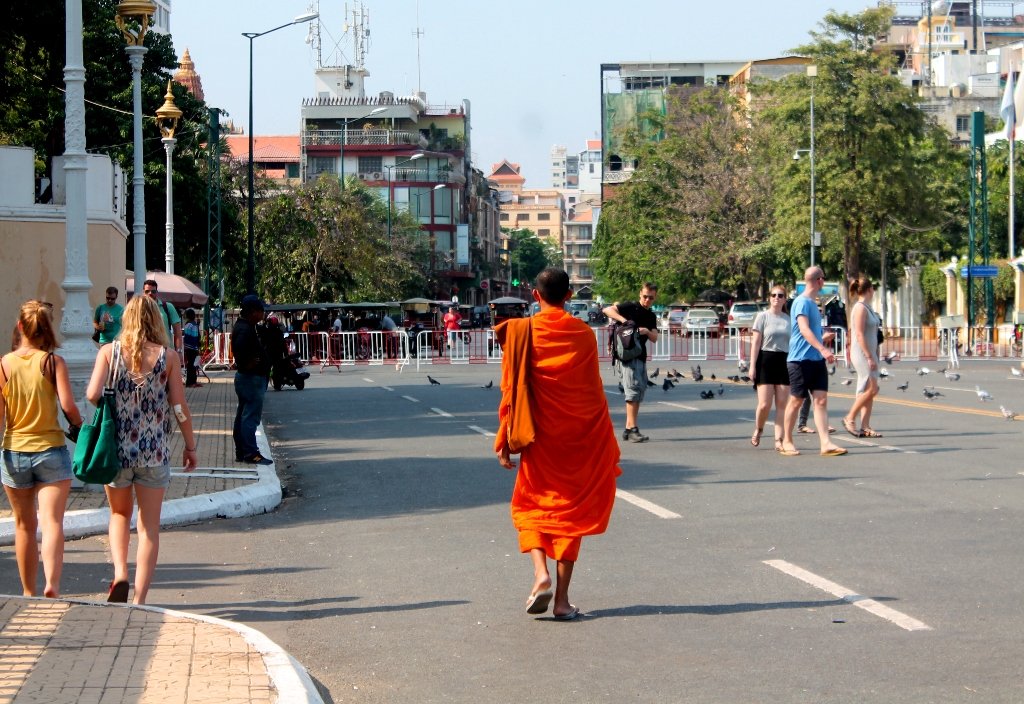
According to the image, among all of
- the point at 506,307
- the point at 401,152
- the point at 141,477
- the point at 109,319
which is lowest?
the point at 141,477

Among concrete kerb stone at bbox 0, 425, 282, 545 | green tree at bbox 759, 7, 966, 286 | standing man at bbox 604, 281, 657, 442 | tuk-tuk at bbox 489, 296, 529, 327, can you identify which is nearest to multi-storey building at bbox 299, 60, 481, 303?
tuk-tuk at bbox 489, 296, 529, 327

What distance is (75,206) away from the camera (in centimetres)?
1328

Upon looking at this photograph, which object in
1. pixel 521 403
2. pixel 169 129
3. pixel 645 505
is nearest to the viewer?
pixel 521 403

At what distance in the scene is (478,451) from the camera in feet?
53.9

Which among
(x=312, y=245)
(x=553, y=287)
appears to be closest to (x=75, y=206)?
(x=553, y=287)

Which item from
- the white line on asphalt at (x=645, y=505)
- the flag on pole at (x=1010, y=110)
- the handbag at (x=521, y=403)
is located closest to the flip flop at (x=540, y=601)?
the handbag at (x=521, y=403)

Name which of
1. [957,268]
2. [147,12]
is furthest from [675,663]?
[957,268]

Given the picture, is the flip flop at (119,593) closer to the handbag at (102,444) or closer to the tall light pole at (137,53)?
the handbag at (102,444)

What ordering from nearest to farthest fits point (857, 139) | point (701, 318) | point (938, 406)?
point (938, 406) → point (857, 139) → point (701, 318)

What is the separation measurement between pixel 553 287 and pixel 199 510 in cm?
495

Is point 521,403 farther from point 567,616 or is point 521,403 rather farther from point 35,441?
point 35,441

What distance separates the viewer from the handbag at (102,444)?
25.2 feet

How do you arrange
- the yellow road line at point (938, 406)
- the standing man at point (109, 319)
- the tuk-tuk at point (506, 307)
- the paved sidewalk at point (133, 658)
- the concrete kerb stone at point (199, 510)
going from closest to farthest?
the paved sidewalk at point (133, 658), the concrete kerb stone at point (199, 510), the standing man at point (109, 319), the yellow road line at point (938, 406), the tuk-tuk at point (506, 307)

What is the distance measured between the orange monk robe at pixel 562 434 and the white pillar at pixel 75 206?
20.9ft
